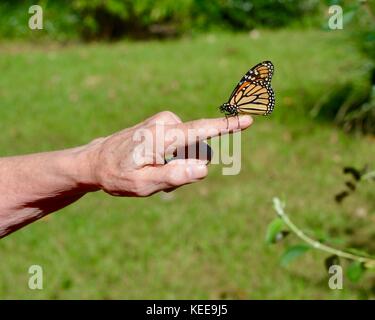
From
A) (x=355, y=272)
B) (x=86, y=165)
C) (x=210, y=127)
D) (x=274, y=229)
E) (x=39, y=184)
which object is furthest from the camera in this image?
(x=274, y=229)

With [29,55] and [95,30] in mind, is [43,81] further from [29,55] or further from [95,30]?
[95,30]

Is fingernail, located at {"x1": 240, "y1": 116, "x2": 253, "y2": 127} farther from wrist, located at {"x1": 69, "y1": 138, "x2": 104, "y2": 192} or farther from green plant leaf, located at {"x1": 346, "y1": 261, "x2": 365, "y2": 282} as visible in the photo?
green plant leaf, located at {"x1": 346, "y1": 261, "x2": 365, "y2": 282}

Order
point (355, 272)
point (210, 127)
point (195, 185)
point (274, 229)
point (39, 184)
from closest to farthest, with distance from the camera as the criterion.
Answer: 1. point (210, 127)
2. point (39, 184)
3. point (355, 272)
4. point (274, 229)
5. point (195, 185)

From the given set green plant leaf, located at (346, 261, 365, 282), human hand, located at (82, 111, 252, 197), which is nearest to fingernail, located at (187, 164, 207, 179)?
human hand, located at (82, 111, 252, 197)

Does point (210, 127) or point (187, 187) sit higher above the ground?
point (187, 187)

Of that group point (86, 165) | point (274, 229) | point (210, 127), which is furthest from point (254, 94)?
point (274, 229)

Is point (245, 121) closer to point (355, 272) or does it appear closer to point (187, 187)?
point (355, 272)

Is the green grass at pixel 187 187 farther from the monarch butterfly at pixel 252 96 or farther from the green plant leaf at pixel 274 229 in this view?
the monarch butterfly at pixel 252 96

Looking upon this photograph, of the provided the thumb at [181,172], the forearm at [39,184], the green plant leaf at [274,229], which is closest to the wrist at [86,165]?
the forearm at [39,184]

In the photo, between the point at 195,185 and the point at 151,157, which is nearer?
the point at 151,157

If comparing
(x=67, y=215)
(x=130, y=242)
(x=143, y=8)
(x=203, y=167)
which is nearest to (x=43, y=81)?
(x=143, y=8)
